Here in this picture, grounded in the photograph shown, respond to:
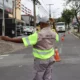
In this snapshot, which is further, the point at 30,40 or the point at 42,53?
the point at 42,53

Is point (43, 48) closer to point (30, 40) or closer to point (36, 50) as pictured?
point (36, 50)

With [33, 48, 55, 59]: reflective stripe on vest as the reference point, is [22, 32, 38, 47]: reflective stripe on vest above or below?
above

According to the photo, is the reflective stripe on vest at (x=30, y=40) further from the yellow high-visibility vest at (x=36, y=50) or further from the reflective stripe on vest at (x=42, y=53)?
the reflective stripe on vest at (x=42, y=53)

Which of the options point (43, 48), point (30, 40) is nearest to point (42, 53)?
point (43, 48)

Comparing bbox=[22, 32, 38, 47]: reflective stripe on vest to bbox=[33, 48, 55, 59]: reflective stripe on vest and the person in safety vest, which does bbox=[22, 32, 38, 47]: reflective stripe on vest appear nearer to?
the person in safety vest

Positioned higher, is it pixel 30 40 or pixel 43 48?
pixel 30 40

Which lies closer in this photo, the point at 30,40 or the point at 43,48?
the point at 30,40

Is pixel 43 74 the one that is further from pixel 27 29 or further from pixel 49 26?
pixel 27 29

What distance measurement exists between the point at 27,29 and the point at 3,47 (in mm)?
36148

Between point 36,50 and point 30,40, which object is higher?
point 30,40

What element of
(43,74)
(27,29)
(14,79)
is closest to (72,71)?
(14,79)

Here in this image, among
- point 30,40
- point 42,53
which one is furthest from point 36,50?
point 30,40

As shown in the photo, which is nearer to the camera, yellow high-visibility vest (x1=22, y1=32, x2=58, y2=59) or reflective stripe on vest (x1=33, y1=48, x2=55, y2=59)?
yellow high-visibility vest (x1=22, y1=32, x2=58, y2=59)

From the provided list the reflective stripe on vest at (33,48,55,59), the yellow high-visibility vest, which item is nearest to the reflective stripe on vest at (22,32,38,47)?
the yellow high-visibility vest
